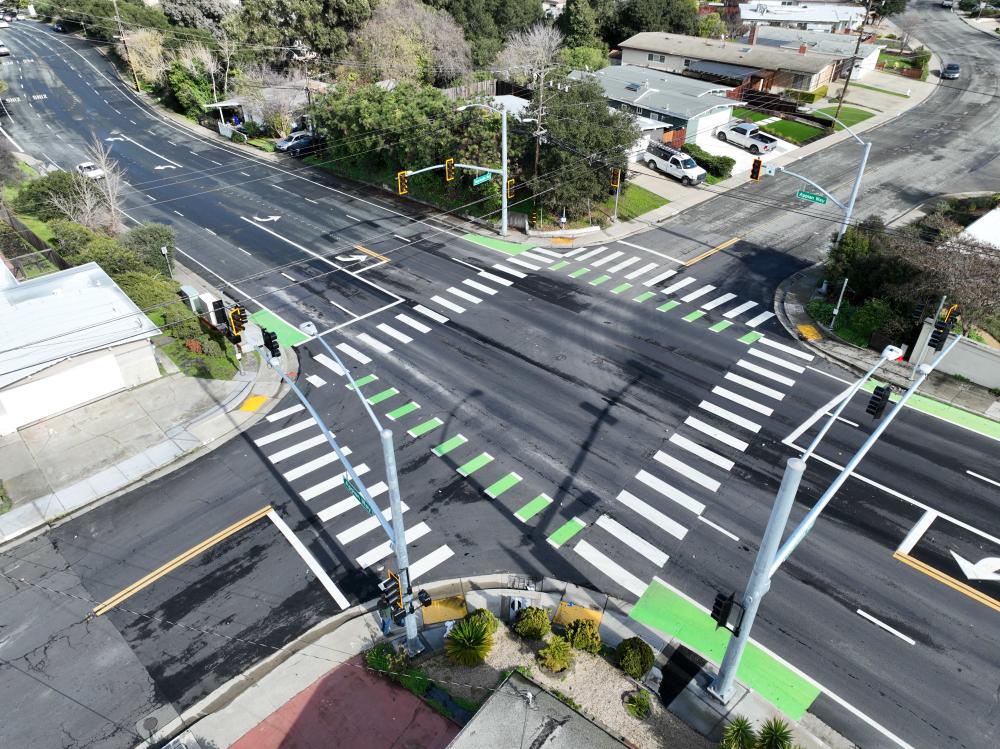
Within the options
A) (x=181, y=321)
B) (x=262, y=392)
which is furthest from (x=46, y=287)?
(x=262, y=392)

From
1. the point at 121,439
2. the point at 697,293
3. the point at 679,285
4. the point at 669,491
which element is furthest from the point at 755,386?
the point at 121,439

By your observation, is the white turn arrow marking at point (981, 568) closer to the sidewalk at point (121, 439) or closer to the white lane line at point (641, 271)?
the white lane line at point (641, 271)

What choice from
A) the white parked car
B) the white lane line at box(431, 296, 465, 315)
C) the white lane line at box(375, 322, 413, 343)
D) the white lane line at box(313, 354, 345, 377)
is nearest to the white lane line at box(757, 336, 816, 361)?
the white lane line at box(431, 296, 465, 315)

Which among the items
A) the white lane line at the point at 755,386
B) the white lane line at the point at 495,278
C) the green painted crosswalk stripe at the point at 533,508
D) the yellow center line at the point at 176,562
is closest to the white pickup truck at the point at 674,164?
the white lane line at the point at 495,278

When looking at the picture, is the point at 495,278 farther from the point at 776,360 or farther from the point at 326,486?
the point at 326,486

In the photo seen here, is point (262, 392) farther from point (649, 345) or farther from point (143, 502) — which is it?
point (649, 345)

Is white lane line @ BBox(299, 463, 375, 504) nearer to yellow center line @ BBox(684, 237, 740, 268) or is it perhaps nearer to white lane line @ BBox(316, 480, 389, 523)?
white lane line @ BBox(316, 480, 389, 523)
